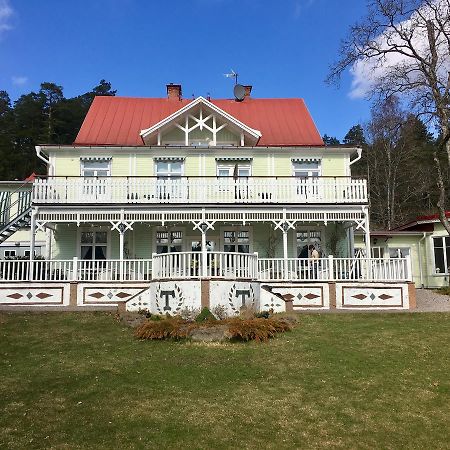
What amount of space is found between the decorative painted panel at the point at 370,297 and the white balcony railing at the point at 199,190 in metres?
4.45

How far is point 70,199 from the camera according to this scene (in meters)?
19.9

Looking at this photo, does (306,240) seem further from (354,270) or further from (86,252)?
(86,252)

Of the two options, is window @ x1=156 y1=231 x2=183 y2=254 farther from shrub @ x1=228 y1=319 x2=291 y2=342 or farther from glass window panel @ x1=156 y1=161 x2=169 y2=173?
shrub @ x1=228 y1=319 x2=291 y2=342

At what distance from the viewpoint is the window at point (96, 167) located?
22.3 m

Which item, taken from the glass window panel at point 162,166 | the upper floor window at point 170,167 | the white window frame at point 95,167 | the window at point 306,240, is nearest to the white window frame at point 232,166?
the upper floor window at point 170,167

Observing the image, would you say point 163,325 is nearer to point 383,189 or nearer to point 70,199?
point 70,199

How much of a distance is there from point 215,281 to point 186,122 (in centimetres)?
995

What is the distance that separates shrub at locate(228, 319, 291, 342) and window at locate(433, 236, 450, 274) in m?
15.0

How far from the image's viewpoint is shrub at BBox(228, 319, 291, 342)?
12.4 m

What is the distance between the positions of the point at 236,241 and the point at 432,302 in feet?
27.3

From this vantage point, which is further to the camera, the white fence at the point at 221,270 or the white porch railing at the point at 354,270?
the white porch railing at the point at 354,270

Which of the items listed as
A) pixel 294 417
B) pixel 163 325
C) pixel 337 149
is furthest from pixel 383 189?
pixel 294 417

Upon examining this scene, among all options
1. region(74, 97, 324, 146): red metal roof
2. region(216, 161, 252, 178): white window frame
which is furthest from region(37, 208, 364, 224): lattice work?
region(74, 97, 324, 146): red metal roof

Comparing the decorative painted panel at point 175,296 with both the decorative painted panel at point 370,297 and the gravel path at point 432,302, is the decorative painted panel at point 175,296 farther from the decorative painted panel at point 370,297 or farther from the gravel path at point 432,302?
the gravel path at point 432,302
